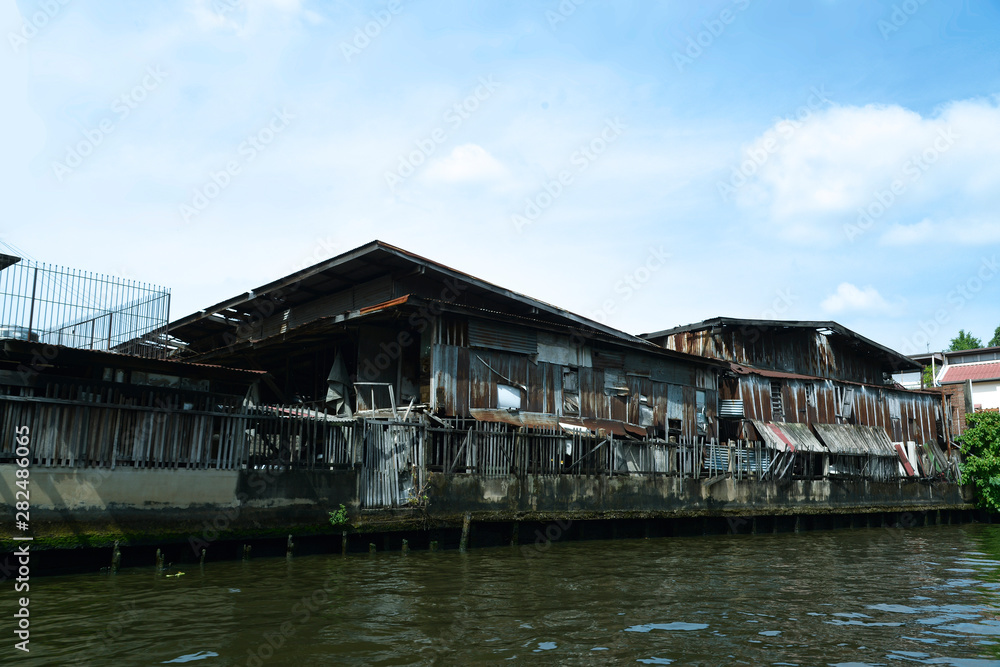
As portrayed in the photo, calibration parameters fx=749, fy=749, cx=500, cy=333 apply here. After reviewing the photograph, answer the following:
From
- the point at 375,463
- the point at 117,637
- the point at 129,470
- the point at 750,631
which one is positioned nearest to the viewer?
the point at 117,637

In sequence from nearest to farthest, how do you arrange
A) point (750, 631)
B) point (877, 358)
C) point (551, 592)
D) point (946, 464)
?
point (750, 631)
point (551, 592)
point (946, 464)
point (877, 358)

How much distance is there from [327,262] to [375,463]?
26.0ft

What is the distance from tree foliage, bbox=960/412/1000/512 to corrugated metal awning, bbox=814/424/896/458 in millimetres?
3982

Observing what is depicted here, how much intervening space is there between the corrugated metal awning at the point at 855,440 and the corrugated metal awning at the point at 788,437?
2.07 feet

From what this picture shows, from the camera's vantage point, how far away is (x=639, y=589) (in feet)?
39.1

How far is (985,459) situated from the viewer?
31.9m

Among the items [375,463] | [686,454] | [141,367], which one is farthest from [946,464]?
[141,367]

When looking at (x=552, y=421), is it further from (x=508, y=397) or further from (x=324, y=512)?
(x=324, y=512)

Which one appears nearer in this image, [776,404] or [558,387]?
[558,387]

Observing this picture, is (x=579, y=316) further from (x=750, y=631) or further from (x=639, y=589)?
(x=750, y=631)

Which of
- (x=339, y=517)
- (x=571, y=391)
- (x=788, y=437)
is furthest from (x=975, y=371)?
(x=339, y=517)

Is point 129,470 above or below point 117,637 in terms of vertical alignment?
above

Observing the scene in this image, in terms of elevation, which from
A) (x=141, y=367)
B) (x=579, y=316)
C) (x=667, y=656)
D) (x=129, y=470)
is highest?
(x=579, y=316)

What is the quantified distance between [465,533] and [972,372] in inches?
1520
